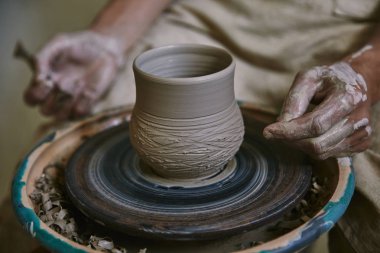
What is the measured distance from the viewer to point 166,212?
3.06ft

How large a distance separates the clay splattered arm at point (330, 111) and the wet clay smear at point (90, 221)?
10 cm

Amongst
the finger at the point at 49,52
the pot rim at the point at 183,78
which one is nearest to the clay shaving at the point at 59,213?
the pot rim at the point at 183,78

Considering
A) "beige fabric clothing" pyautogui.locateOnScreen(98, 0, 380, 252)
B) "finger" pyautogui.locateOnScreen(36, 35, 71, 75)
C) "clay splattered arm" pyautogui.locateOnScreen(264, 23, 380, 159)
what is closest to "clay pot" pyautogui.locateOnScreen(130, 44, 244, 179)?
"clay splattered arm" pyautogui.locateOnScreen(264, 23, 380, 159)

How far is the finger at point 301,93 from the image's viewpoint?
96cm

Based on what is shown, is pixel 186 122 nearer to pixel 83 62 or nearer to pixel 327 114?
pixel 327 114

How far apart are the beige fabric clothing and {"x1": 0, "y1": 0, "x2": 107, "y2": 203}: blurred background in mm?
1373

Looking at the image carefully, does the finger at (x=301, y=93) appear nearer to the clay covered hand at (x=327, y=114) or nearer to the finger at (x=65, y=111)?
the clay covered hand at (x=327, y=114)

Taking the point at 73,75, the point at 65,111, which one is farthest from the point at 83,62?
the point at 65,111

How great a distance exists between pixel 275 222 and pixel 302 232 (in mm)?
144

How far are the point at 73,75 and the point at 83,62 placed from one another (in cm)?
5

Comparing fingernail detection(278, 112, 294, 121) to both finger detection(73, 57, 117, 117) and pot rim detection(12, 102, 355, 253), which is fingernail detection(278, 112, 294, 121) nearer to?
pot rim detection(12, 102, 355, 253)

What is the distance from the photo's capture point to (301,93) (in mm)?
988

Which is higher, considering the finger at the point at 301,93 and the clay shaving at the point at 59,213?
the finger at the point at 301,93

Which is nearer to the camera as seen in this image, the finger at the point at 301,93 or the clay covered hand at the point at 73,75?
the finger at the point at 301,93
